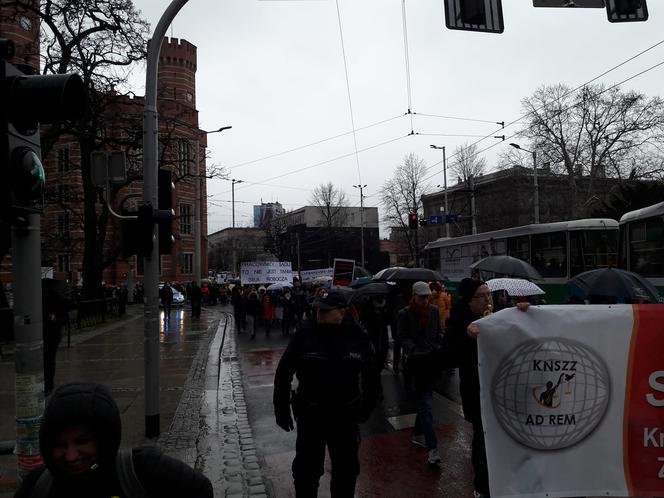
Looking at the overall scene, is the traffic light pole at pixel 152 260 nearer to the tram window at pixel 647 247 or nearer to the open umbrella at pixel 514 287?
the open umbrella at pixel 514 287

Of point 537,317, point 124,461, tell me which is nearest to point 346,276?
point 537,317

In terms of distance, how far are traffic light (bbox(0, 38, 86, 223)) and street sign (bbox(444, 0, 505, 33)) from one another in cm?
542

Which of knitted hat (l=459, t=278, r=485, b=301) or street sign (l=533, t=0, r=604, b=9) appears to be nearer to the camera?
knitted hat (l=459, t=278, r=485, b=301)

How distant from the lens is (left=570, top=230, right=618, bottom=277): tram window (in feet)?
52.6

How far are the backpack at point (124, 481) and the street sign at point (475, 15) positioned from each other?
662 cm

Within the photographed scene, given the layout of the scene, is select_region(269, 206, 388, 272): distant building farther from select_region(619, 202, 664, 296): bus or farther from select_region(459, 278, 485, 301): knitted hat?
select_region(459, 278, 485, 301): knitted hat

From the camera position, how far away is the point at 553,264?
1667 cm

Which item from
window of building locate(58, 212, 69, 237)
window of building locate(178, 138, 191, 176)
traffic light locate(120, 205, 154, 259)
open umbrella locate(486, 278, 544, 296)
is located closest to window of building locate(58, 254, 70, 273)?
window of building locate(58, 212, 69, 237)

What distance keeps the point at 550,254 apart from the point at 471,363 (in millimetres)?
14283

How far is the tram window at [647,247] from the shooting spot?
1080 cm

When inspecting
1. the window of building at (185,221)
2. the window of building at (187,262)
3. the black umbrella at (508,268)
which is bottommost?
the black umbrella at (508,268)

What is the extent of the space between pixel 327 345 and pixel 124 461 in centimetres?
202

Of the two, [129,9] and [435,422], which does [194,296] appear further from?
[435,422]

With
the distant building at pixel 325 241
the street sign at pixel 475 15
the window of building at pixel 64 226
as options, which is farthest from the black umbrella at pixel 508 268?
the distant building at pixel 325 241
